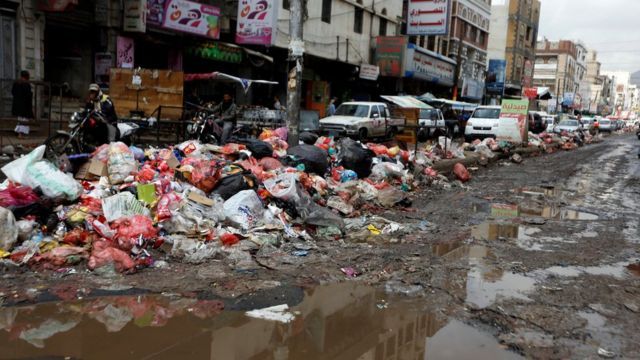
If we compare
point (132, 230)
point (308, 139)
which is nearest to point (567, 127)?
point (308, 139)

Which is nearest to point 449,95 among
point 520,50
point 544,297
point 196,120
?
point 520,50

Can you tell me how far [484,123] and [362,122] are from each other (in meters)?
6.42

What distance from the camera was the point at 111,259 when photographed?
208 inches

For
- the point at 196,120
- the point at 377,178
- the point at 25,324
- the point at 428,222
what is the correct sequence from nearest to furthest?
1. the point at 25,324
2. the point at 428,222
3. the point at 377,178
4. the point at 196,120

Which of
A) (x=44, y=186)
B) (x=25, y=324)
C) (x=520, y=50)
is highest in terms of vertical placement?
(x=520, y=50)

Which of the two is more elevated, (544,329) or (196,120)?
(196,120)

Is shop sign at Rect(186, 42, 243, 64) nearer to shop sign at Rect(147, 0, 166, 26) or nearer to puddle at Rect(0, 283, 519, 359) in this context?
shop sign at Rect(147, 0, 166, 26)

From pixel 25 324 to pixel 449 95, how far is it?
38994mm

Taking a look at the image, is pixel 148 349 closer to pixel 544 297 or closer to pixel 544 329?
pixel 544 329

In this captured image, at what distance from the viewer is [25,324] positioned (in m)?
4.02

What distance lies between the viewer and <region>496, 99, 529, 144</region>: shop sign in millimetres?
19969

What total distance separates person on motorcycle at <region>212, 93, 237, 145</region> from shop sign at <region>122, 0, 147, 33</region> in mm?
4760

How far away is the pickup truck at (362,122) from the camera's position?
17.8 metres

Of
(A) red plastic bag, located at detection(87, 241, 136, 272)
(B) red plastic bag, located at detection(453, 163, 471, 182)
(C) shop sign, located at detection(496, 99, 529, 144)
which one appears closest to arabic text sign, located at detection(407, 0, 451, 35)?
(C) shop sign, located at detection(496, 99, 529, 144)
